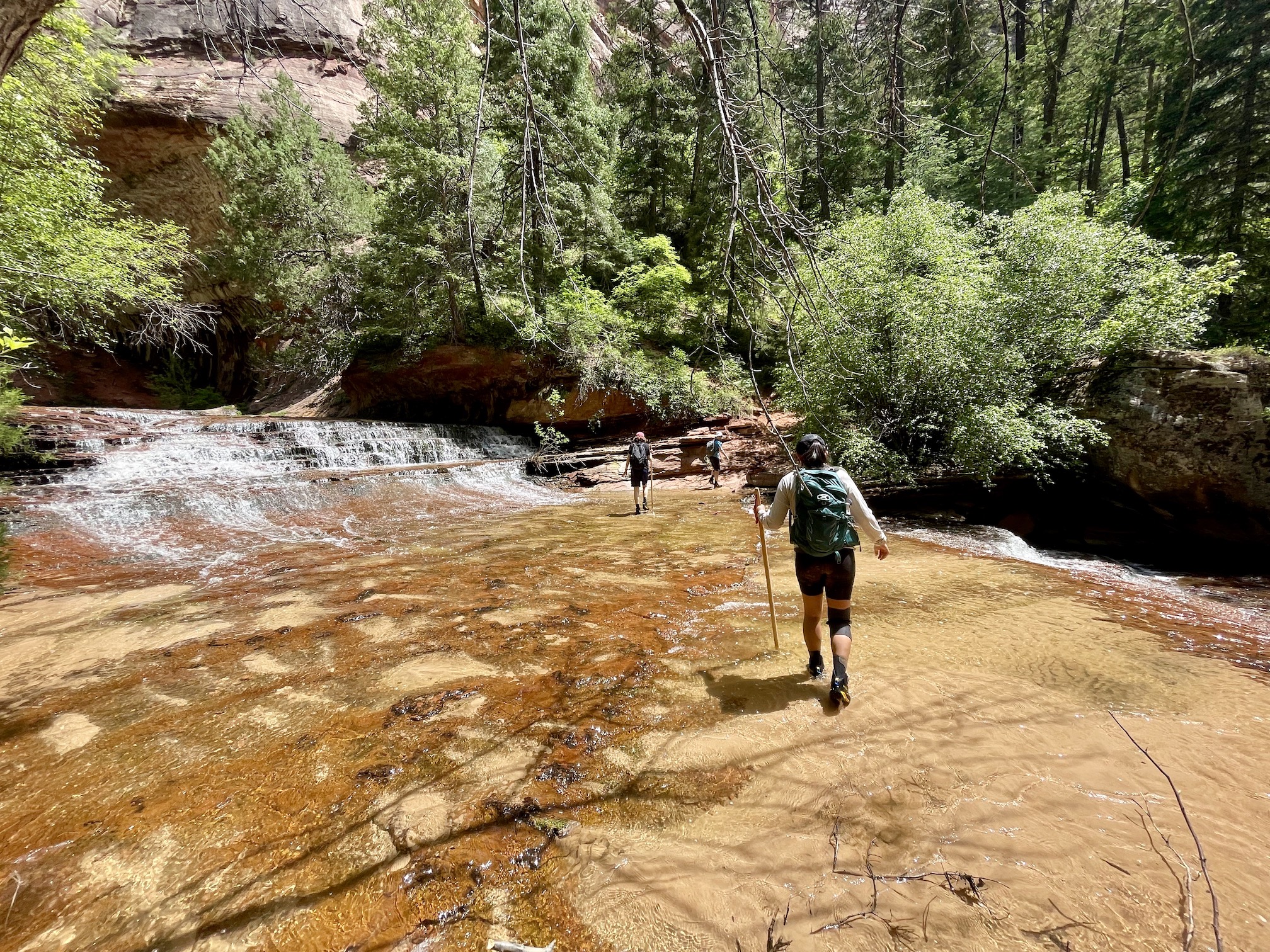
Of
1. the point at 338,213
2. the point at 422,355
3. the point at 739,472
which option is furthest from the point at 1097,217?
the point at 338,213

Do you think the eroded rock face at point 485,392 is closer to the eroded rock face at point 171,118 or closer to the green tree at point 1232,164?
the eroded rock face at point 171,118

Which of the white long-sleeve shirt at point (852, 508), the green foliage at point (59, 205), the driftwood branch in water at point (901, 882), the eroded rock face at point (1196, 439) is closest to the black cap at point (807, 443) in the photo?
the white long-sleeve shirt at point (852, 508)

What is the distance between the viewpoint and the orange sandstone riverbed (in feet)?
6.08

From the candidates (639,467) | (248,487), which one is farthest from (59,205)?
(639,467)

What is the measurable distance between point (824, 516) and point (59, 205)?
47.5ft

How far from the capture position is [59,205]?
9.10 m

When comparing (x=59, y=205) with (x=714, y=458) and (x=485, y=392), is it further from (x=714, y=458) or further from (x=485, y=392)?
(x=714, y=458)

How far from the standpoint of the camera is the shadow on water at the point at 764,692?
128 inches

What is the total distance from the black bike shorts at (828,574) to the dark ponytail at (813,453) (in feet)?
2.14

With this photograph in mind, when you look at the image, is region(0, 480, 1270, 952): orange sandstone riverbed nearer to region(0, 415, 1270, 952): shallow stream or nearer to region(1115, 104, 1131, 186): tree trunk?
region(0, 415, 1270, 952): shallow stream

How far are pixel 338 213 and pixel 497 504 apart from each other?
21182 millimetres

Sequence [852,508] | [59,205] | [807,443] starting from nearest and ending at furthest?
[852,508]
[807,443]
[59,205]

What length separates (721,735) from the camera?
296 centimetres

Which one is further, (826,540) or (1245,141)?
(1245,141)
